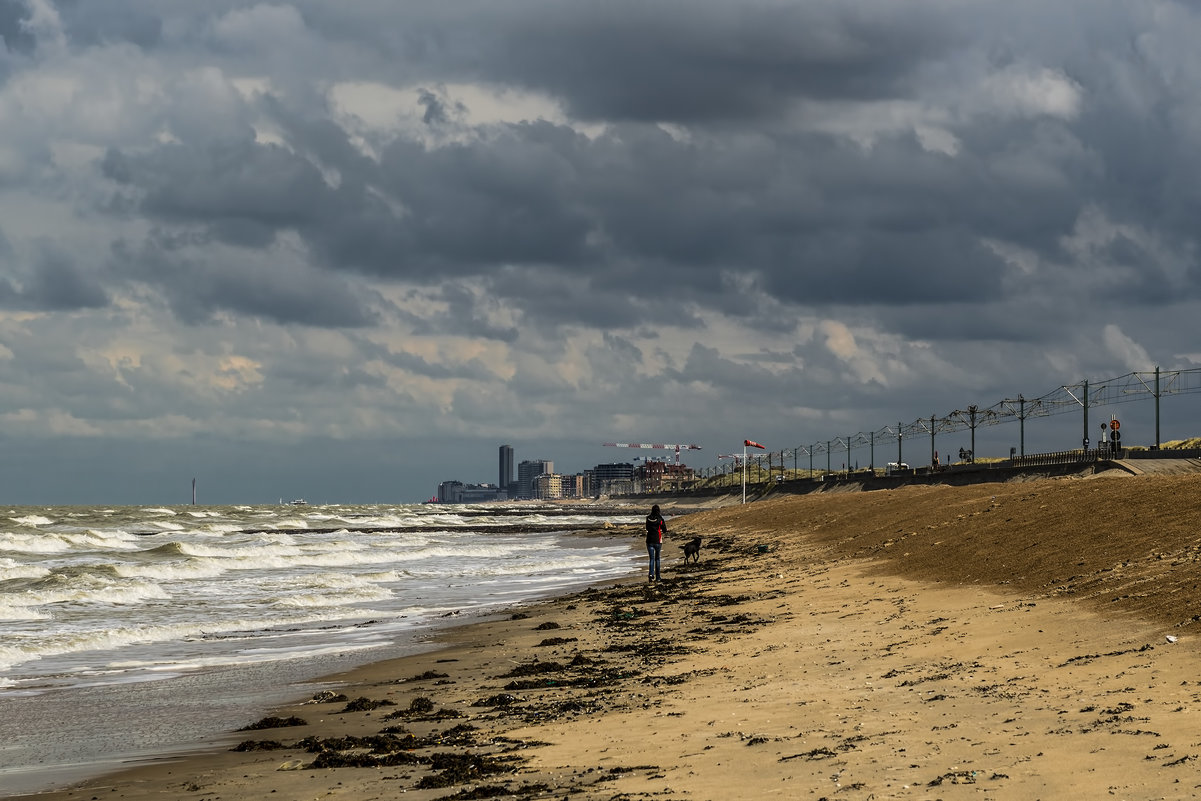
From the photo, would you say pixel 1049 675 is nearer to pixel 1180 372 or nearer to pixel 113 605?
pixel 113 605

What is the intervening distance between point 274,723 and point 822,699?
6.44 meters

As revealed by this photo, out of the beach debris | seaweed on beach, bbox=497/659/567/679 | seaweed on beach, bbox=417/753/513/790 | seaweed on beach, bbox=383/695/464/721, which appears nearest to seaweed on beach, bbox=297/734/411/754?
seaweed on beach, bbox=417/753/513/790

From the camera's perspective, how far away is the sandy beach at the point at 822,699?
8.48 metres

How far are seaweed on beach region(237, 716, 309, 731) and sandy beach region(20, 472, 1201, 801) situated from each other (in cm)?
3

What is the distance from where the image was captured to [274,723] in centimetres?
1285

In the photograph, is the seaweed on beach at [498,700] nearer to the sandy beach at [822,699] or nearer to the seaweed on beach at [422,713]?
the sandy beach at [822,699]

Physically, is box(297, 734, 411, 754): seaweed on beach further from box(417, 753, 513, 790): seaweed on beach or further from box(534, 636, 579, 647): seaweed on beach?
box(534, 636, 579, 647): seaweed on beach

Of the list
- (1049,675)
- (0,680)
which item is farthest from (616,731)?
(0,680)

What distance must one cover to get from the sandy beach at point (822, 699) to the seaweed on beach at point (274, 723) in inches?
1.2

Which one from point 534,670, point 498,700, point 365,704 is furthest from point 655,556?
point 365,704

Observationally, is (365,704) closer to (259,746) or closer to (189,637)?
(259,746)

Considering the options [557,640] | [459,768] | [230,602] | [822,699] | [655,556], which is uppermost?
[822,699]

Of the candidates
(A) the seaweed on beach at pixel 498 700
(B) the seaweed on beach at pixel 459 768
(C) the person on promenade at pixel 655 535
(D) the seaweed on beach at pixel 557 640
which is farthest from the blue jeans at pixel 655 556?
(B) the seaweed on beach at pixel 459 768

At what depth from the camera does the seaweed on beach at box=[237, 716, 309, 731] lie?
12719 mm
